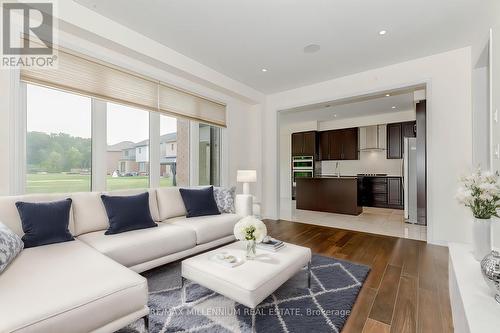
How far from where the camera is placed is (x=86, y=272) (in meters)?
1.51

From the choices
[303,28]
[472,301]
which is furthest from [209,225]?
[303,28]

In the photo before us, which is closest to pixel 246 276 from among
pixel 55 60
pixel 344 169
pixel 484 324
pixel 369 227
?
pixel 484 324

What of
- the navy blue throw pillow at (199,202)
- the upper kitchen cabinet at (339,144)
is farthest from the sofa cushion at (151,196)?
the upper kitchen cabinet at (339,144)

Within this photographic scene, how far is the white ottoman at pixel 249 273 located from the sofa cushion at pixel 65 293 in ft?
1.44

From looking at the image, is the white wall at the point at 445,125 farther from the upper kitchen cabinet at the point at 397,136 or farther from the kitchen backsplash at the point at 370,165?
the kitchen backsplash at the point at 370,165

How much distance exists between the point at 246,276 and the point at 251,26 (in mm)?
2750

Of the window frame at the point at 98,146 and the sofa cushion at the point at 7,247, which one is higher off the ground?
the window frame at the point at 98,146

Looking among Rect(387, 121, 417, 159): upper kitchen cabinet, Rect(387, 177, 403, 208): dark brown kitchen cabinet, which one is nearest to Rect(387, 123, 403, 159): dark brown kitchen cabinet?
Rect(387, 121, 417, 159): upper kitchen cabinet

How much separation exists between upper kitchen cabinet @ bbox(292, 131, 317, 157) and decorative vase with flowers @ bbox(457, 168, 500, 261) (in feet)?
19.6

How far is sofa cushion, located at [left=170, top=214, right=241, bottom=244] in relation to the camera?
2.84 m

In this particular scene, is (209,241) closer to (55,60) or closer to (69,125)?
(69,125)

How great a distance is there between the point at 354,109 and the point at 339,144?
4.79 ft

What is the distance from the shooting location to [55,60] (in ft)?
8.43

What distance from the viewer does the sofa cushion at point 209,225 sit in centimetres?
284
